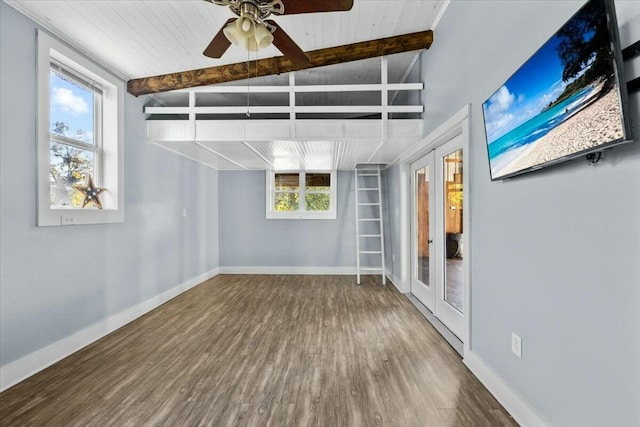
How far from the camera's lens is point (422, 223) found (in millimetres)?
3951

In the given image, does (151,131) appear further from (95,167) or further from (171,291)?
(171,291)

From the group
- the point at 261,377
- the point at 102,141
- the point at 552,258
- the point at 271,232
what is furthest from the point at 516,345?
the point at 271,232

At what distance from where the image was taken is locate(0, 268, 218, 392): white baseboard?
212 centimetres

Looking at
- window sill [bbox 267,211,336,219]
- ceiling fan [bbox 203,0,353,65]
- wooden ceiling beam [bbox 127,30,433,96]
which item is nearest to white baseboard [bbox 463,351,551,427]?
ceiling fan [bbox 203,0,353,65]

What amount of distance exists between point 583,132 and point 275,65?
2943 millimetres

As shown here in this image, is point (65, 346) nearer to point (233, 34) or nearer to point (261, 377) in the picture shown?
point (261, 377)

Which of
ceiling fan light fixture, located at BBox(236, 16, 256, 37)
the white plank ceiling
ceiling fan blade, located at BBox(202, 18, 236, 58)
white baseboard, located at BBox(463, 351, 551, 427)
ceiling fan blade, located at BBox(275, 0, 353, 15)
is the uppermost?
the white plank ceiling

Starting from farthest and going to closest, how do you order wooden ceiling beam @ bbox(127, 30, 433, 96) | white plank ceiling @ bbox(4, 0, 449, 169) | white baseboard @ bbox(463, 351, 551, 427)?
wooden ceiling beam @ bbox(127, 30, 433, 96) < white plank ceiling @ bbox(4, 0, 449, 169) < white baseboard @ bbox(463, 351, 551, 427)

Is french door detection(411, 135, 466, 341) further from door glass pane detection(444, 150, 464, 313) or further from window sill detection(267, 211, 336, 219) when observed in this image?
window sill detection(267, 211, 336, 219)

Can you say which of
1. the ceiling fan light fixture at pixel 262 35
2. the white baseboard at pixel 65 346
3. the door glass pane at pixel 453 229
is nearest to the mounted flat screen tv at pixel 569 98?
the door glass pane at pixel 453 229

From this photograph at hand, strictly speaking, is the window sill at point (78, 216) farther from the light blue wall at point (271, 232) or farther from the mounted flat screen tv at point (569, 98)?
the mounted flat screen tv at point (569, 98)

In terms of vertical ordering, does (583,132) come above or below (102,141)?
below

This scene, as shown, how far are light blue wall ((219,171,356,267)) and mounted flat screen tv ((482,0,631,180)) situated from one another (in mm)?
4256

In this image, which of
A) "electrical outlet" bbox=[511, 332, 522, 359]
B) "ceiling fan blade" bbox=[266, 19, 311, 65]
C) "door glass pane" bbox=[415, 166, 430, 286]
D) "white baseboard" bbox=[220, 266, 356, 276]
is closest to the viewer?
"electrical outlet" bbox=[511, 332, 522, 359]
